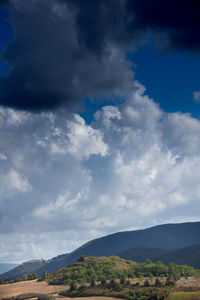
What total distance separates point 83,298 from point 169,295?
61.4 feet

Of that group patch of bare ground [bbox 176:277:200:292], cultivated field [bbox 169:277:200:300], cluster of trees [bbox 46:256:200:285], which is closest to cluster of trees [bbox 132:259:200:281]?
cluster of trees [bbox 46:256:200:285]

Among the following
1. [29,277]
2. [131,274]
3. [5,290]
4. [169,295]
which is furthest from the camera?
[29,277]

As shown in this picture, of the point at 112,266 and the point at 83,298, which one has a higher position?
the point at 112,266

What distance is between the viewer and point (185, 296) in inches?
2314

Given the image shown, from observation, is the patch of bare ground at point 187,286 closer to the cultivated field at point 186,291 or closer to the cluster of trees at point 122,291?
the cultivated field at point 186,291

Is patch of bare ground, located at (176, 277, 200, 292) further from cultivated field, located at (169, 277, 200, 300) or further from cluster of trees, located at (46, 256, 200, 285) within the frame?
cluster of trees, located at (46, 256, 200, 285)

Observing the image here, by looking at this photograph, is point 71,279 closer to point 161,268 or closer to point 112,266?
point 112,266

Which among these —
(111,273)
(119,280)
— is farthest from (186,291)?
(111,273)

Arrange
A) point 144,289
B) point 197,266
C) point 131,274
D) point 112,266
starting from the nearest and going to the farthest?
point 144,289 → point 131,274 → point 112,266 → point 197,266

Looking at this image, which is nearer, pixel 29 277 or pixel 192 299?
pixel 192 299

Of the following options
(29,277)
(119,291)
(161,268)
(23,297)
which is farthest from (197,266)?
(23,297)

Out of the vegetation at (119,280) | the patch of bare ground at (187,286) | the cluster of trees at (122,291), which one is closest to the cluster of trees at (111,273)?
the vegetation at (119,280)

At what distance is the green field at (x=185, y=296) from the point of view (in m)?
57.1

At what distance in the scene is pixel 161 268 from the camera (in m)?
91.4
